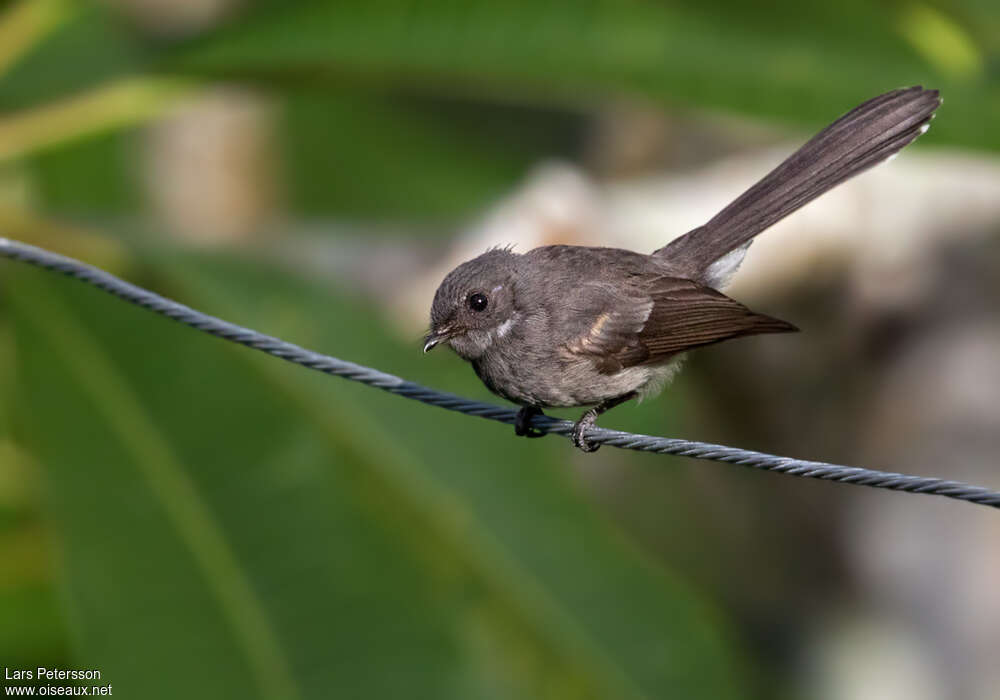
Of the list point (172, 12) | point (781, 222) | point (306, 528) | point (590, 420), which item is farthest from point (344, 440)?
point (172, 12)

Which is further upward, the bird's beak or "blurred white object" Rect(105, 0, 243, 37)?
"blurred white object" Rect(105, 0, 243, 37)

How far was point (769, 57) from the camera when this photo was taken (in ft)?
14.5

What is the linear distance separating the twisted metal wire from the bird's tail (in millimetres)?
871

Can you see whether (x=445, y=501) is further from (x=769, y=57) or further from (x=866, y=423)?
(x=866, y=423)

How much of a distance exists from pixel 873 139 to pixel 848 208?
395 cm

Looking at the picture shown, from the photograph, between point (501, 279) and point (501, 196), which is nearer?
point (501, 279)

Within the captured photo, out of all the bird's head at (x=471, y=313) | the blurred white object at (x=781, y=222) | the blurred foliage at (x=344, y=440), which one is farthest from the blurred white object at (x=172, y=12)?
the bird's head at (x=471, y=313)

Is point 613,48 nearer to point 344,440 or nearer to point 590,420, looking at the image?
point 590,420

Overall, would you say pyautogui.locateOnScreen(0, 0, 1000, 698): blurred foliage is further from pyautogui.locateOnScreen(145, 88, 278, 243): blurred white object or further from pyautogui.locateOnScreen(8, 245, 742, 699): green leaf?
pyautogui.locateOnScreen(145, 88, 278, 243): blurred white object

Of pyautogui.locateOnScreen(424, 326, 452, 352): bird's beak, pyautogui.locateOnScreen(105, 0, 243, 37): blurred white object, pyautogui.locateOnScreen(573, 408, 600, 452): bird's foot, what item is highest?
pyautogui.locateOnScreen(105, 0, 243, 37): blurred white object

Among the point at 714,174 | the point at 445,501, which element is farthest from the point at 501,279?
the point at 714,174

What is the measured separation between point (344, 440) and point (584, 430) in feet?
6.04

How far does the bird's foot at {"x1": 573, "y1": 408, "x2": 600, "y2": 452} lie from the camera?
332 cm

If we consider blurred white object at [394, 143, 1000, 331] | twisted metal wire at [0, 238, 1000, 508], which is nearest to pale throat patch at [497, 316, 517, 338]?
twisted metal wire at [0, 238, 1000, 508]
